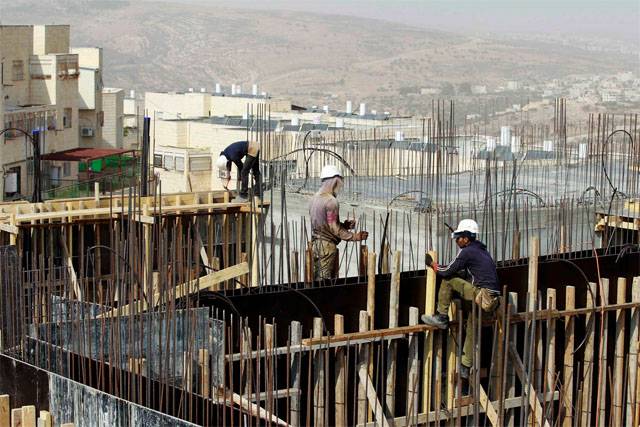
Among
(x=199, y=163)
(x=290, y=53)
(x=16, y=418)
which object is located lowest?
(x=199, y=163)

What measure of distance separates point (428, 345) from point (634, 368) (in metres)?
2.15

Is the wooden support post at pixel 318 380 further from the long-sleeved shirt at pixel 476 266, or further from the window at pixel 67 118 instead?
the window at pixel 67 118

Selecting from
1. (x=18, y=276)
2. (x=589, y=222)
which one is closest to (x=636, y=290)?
(x=589, y=222)

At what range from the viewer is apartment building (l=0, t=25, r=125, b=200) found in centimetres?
4431

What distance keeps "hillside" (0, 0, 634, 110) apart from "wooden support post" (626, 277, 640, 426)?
108356 millimetres

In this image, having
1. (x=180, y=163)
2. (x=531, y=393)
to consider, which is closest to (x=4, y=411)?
(x=531, y=393)

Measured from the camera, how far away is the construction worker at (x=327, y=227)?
1365cm

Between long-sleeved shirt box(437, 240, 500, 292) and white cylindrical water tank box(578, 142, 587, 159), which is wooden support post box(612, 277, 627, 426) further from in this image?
white cylindrical water tank box(578, 142, 587, 159)

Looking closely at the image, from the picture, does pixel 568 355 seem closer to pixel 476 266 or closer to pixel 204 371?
pixel 476 266

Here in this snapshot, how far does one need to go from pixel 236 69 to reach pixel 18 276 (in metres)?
144

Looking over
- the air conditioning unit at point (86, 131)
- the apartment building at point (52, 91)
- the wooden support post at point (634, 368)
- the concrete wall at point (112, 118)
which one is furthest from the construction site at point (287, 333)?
the concrete wall at point (112, 118)

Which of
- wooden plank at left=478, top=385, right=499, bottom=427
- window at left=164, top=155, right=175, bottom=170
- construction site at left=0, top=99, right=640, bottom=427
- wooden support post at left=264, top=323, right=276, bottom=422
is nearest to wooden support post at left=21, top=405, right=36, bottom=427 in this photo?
construction site at left=0, top=99, right=640, bottom=427

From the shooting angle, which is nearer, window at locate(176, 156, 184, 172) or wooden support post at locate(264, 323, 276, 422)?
wooden support post at locate(264, 323, 276, 422)

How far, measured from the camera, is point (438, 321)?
11.5m
